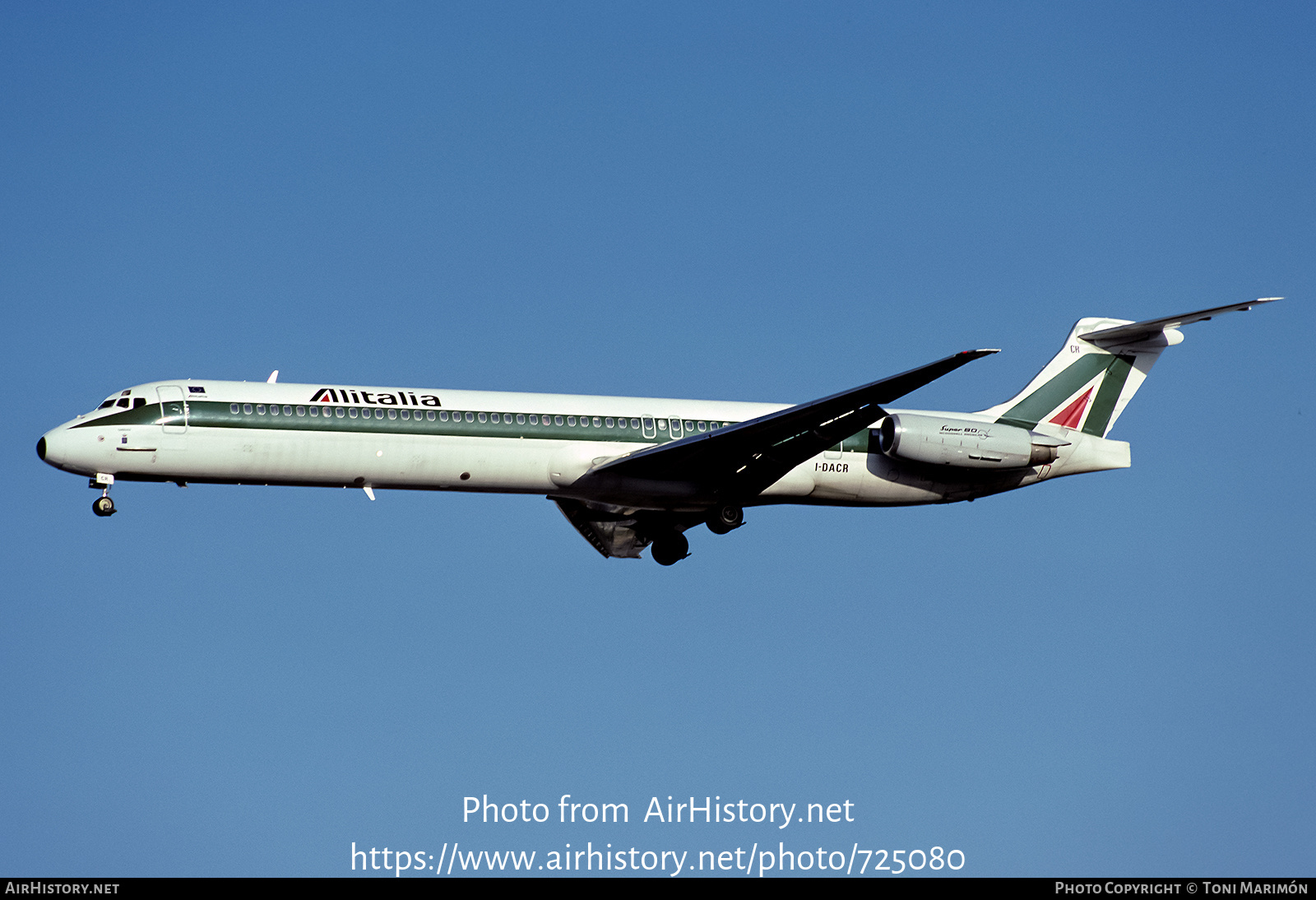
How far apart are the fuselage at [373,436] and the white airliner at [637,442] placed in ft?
0.10

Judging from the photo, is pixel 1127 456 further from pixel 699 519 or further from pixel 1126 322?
pixel 699 519

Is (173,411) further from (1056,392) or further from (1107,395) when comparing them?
(1107,395)

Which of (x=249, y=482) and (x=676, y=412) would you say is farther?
(x=676, y=412)

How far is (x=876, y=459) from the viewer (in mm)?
33344

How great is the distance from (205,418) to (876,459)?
44.9ft

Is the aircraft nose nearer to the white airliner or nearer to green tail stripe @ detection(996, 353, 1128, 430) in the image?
the white airliner

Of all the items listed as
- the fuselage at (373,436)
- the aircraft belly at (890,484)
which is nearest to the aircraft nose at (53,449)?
the fuselage at (373,436)

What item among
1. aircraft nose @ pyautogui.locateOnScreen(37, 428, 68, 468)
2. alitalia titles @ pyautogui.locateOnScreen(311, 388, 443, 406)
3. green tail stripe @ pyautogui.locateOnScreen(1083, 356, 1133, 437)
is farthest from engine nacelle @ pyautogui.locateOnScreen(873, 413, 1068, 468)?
aircraft nose @ pyautogui.locateOnScreen(37, 428, 68, 468)

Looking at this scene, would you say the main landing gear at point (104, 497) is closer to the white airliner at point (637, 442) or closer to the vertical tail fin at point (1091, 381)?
the white airliner at point (637, 442)

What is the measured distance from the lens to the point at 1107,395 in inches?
1388

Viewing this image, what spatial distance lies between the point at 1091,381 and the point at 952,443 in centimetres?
463
